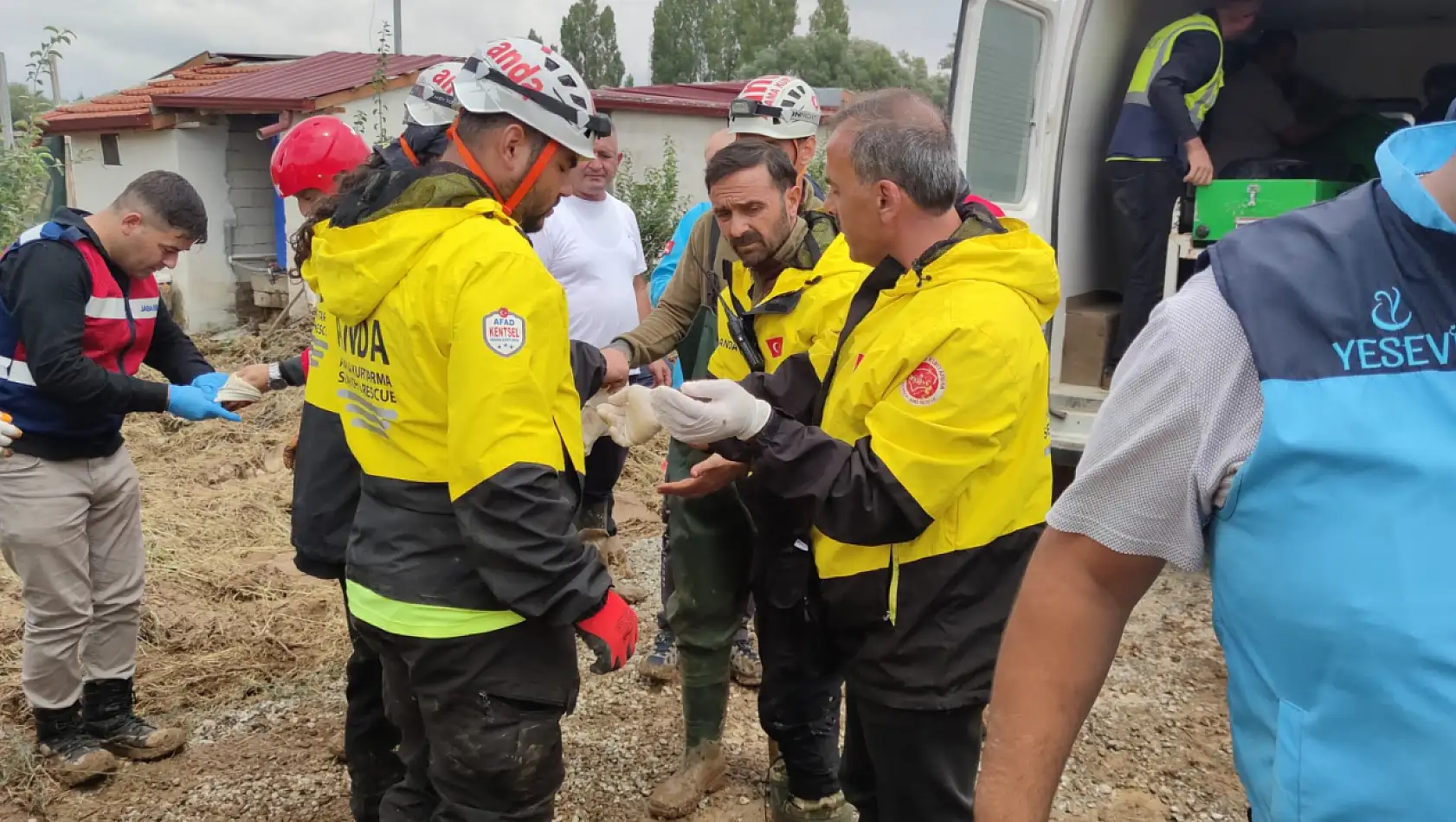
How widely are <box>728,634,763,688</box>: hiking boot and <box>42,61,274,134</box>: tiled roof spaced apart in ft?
42.0

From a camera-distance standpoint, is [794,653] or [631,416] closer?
[631,416]

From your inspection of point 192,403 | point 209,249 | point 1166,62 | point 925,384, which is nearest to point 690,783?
point 925,384

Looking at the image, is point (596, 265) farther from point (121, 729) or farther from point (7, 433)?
point (121, 729)

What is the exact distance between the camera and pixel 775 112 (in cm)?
371

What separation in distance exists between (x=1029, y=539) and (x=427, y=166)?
4.81 ft

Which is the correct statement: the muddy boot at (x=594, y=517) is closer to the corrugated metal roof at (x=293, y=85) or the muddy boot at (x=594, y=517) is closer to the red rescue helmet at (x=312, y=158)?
the red rescue helmet at (x=312, y=158)

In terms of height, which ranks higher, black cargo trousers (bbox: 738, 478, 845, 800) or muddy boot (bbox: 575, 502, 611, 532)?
black cargo trousers (bbox: 738, 478, 845, 800)

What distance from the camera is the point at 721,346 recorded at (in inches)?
126

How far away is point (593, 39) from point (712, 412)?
Answer: 52.8m

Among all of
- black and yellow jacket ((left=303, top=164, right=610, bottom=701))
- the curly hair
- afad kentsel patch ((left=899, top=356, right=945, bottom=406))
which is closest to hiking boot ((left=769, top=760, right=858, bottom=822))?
black and yellow jacket ((left=303, top=164, right=610, bottom=701))

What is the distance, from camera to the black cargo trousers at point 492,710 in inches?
84.5

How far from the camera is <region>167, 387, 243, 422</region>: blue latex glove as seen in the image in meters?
3.59

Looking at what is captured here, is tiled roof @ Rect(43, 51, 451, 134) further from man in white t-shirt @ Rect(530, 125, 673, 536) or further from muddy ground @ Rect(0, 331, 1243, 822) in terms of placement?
man in white t-shirt @ Rect(530, 125, 673, 536)

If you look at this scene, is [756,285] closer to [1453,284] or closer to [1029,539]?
[1029,539]
